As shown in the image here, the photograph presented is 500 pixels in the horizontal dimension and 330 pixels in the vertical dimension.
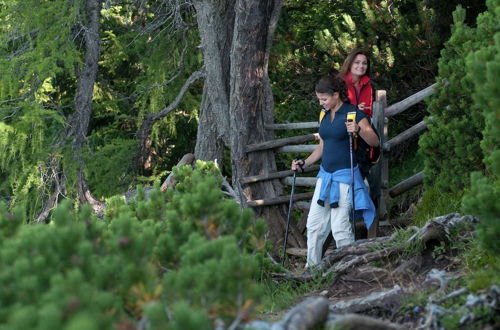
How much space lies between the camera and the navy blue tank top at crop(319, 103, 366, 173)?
681 cm

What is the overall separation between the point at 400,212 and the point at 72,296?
7115 mm

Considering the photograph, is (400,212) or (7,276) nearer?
(7,276)

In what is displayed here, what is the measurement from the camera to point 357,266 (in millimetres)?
6172

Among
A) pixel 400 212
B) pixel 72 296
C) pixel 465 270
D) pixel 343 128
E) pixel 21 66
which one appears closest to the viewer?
Result: pixel 72 296

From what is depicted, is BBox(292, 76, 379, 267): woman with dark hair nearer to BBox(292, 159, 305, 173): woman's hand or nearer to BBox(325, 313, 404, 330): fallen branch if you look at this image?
BBox(292, 159, 305, 173): woman's hand

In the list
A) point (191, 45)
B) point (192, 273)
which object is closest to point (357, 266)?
point (192, 273)

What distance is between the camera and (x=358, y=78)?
7398mm

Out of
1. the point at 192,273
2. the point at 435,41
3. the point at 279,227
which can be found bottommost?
the point at 279,227

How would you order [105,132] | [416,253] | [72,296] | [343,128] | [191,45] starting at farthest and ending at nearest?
[105,132] → [191,45] → [343,128] → [416,253] → [72,296]

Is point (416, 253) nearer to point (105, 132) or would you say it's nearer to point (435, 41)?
point (435, 41)

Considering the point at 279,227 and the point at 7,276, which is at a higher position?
the point at 7,276

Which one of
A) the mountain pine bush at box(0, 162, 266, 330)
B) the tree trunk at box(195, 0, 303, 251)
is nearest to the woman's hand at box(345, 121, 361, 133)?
the tree trunk at box(195, 0, 303, 251)

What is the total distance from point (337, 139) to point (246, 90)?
2.70 m

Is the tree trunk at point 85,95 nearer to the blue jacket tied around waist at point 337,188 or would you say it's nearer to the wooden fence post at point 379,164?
the wooden fence post at point 379,164
